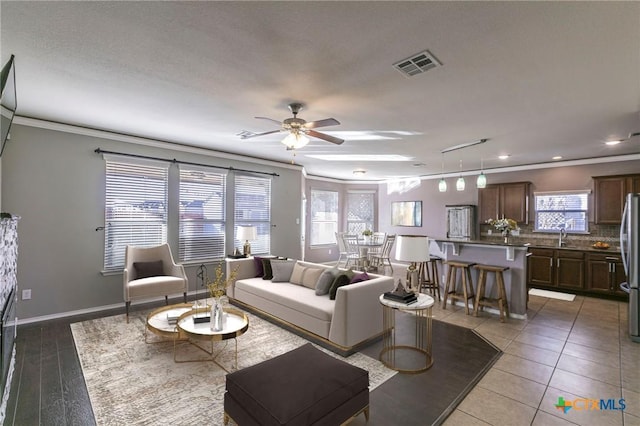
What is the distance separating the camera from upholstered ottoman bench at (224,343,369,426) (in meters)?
1.63

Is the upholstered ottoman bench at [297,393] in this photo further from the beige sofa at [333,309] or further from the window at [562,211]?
the window at [562,211]

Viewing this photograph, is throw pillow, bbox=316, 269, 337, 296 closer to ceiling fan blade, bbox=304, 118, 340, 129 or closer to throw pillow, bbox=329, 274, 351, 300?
throw pillow, bbox=329, 274, 351, 300

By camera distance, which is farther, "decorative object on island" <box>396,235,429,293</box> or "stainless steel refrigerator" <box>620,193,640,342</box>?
"stainless steel refrigerator" <box>620,193,640,342</box>

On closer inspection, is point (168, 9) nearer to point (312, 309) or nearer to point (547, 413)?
point (312, 309)

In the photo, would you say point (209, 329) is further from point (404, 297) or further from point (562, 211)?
point (562, 211)

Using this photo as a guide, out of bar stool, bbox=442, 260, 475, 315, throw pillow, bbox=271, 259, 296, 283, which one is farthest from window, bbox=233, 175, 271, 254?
bar stool, bbox=442, 260, 475, 315

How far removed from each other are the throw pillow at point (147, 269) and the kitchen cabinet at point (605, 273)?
738 cm

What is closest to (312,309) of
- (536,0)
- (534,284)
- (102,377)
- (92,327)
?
(102,377)

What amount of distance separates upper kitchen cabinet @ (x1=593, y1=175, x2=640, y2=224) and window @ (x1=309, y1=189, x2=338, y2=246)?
599 cm

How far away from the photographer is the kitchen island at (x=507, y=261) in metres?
4.11

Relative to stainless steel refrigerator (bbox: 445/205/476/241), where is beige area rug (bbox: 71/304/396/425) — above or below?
below

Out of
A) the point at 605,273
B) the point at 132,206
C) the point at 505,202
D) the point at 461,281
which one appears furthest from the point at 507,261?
the point at 132,206

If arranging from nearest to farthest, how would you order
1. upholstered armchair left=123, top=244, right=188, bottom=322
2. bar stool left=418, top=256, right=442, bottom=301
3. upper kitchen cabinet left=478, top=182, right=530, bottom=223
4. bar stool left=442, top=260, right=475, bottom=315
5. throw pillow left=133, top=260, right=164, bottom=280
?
upholstered armchair left=123, top=244, right=188, bottom=322, throw pillow left=133, top=260, right=164, bottom=280, bar stool left=442, top=260, right=475, bottom=315, bar stool left=418, top=256, right=442, bottom=301, upper kitchen cabinet left=478, top=182, right=530, bottom=223

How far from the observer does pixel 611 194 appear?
5402 millimetres
